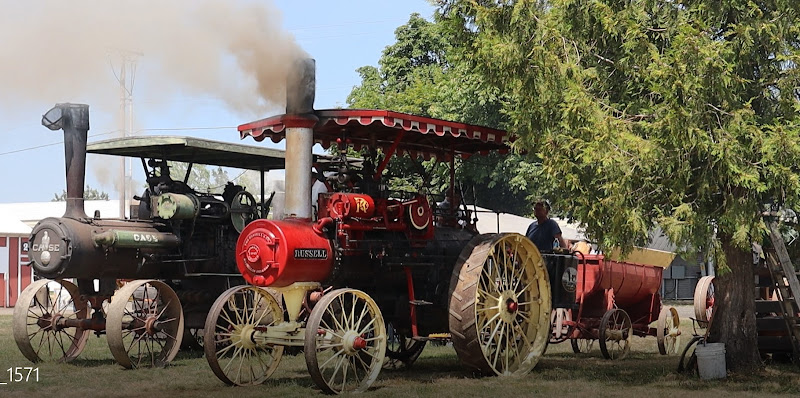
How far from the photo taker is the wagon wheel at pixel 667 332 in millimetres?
13438

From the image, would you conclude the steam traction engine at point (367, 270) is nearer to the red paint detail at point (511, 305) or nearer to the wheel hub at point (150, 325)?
the red paint detail at point (511, 305)

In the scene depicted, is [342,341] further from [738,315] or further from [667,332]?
[667,332]

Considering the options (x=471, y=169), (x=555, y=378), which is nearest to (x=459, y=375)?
(x=555, y=378)

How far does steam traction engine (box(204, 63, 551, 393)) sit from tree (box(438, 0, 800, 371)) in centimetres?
110

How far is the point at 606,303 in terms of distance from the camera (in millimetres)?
13156

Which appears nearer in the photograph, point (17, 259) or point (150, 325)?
point (150, 325)

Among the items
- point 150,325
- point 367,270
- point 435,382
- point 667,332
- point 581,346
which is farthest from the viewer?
point 581,346

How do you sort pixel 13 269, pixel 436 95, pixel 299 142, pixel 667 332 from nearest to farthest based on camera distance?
pixel 299 142
pixel 667 332
pixel 436 95
pixel 13 269

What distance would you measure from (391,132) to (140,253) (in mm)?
3922

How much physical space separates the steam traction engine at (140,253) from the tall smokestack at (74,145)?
1 cm

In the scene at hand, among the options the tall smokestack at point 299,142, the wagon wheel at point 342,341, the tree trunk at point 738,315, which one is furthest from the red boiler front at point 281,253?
the tree trunk at point 738,315

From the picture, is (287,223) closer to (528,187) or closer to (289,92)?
(289,92)

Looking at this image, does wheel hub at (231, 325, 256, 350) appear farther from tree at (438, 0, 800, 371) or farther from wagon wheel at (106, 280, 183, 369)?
tree at (438, 0, 800, 371)

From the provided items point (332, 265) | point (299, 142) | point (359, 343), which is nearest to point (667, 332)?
point (332, 265)
